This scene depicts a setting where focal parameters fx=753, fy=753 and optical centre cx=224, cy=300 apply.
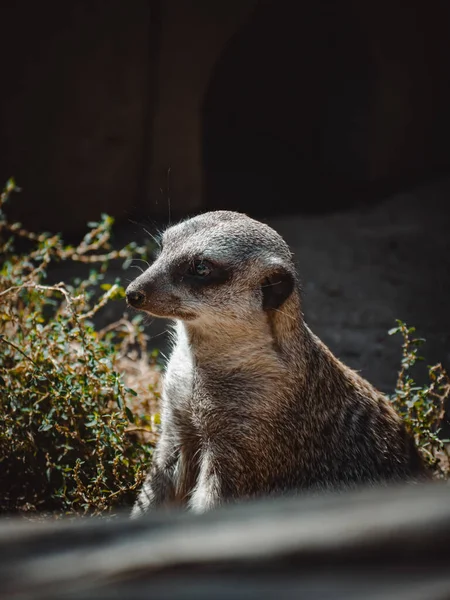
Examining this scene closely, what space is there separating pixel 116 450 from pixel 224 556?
2172 millimetres

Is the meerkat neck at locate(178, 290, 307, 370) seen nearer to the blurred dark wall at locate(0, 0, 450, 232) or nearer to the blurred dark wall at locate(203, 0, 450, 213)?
the blurred dark wall at locate(0, 0, 450, 232)

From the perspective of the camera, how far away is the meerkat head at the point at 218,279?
98.1 inches

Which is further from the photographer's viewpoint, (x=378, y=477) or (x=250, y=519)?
(x=378, y=477)

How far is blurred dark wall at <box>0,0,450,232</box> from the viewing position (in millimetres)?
5711

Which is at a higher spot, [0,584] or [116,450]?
[0,584]

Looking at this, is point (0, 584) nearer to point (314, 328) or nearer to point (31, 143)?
point (314, 328)

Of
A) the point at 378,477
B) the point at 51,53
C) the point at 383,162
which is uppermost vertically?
the point at 51,53

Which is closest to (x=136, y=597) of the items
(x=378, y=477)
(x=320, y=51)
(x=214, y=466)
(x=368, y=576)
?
(x=368, y=576)

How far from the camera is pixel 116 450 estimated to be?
9.70 feet

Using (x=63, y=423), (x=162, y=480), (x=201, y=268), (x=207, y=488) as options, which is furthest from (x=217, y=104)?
(x=207, y=488)

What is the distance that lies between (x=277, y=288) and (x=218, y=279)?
0.21 meters

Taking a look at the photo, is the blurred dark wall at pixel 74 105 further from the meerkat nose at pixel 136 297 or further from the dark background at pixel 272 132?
the meerkat nose at pixel 136 297

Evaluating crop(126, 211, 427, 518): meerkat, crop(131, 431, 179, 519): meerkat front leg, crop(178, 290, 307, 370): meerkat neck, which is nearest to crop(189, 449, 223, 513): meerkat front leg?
crop(126, 211, 427, 518): meerkat

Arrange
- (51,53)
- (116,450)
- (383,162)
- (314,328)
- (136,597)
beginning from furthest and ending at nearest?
1. (383,162)
2. (51,53)
3. (314,328)
4. (116,450)
5. (136,597)
